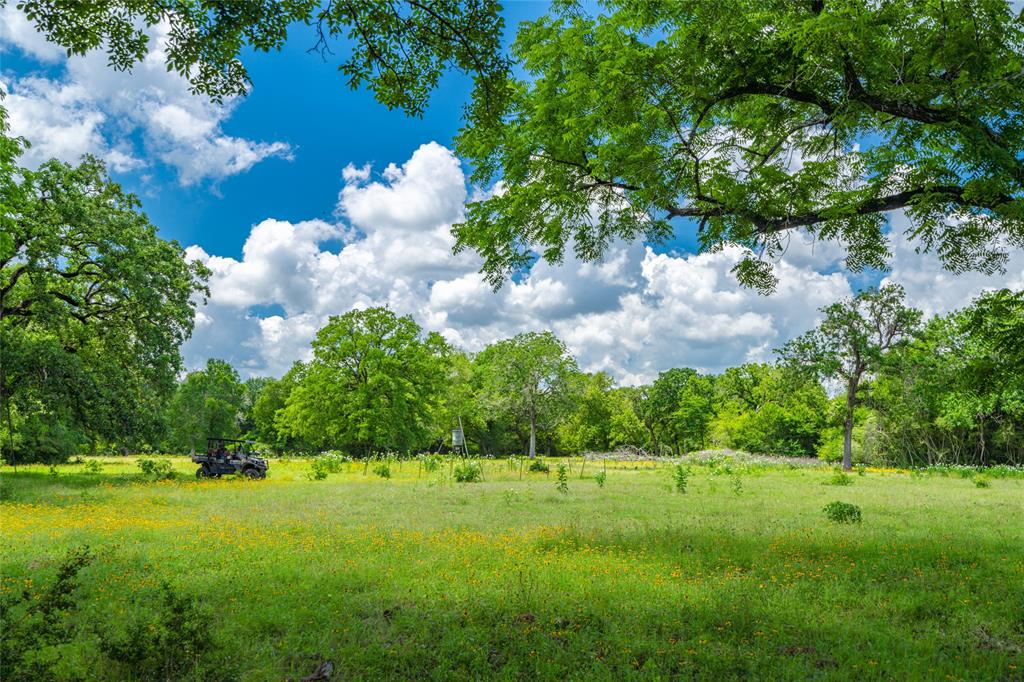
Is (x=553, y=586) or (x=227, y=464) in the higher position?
(x=553, y=586)

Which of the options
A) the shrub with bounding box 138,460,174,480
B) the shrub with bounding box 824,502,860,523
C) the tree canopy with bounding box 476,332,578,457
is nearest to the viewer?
the shrub with bounding box 824,502,860,523

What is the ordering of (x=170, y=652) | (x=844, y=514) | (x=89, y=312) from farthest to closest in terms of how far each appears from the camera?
(x=89, y=312) < (x=844, y=514) < (x=170, y=652)

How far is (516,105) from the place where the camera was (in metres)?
7.20

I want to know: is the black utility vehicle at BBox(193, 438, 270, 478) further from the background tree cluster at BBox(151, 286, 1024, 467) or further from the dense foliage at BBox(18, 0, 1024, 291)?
the dense foliage at BBox(18, 0, 1024, 291)

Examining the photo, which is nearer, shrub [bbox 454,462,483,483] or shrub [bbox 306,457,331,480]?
shrub [bbox 454,462,483,483]

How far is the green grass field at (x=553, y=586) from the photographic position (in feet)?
18.0

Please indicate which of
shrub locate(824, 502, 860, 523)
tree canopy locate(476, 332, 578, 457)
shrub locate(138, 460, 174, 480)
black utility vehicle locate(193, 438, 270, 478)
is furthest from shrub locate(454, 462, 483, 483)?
tree canopy locate(476, 332, 578, 457)

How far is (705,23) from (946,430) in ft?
190

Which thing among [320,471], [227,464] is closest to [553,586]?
[320,471]

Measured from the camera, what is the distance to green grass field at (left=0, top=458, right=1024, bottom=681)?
18.0 ft

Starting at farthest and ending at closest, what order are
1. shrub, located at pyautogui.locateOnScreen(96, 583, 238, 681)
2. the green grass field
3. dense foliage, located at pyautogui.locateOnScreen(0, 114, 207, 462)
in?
dense foliage, located at pyautogui.locateOnScreen(0, 114, 207, 462)
the green grass field
shrub, located at pyautogui.locateOnScreen(96, 583, 238, 681)

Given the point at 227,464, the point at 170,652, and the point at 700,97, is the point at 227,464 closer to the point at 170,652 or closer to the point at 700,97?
the point at 170,652

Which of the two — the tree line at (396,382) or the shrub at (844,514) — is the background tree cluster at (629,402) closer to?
the tree line at (396,382)

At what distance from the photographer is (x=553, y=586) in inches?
305
